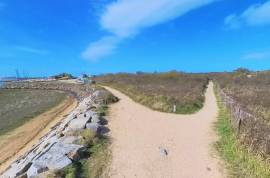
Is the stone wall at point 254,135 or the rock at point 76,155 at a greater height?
the stone wall at point 254,135

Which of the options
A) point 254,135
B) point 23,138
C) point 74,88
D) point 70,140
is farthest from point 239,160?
point 74,88

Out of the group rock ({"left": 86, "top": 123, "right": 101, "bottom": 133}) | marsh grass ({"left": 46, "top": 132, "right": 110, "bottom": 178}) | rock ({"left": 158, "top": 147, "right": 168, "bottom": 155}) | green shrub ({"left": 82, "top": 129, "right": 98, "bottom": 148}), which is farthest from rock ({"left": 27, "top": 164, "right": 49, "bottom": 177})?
rock ({"left": 158, "top": 147, "right": 168, "bottom": 155})

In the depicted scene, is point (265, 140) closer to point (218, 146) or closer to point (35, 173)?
point (218, 146)

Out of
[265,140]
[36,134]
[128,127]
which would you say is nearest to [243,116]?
[265,140]

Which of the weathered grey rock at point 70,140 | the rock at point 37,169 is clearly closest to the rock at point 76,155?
the rock at point 37,169

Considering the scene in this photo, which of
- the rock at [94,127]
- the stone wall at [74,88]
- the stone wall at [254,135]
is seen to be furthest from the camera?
the stone wall at [74,88]

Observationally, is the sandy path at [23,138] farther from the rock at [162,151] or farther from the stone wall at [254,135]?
the stone wall at [254,135]
